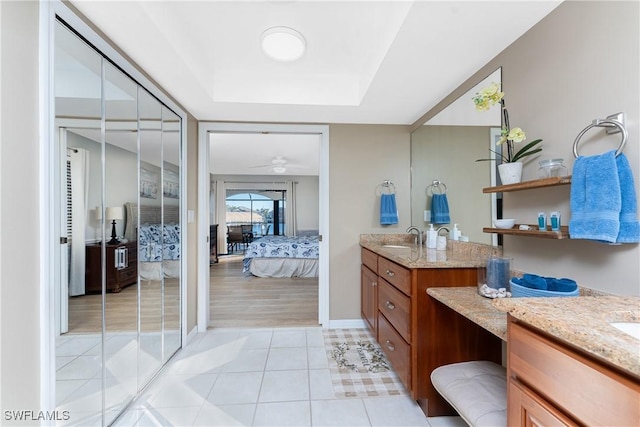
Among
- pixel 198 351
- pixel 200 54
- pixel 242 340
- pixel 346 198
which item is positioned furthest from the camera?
pixel 346 198

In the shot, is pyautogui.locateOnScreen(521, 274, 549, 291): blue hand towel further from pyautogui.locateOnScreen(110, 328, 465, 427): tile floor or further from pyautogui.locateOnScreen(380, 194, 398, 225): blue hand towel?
pyautogui.locateOnScreen(380, 194, 398, 225): blue hand towel

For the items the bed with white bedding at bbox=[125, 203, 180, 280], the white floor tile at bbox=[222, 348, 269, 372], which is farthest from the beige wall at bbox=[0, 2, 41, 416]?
the white floor tile at bbox=[222, 348, 269, 372]

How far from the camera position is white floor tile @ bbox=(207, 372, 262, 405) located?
1771 millimetres

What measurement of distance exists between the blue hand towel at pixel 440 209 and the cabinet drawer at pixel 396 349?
1.00 meters

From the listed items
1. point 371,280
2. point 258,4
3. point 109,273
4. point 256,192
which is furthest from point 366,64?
point 256,192

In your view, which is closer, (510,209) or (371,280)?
(510,209)

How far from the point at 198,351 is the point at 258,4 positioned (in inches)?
106

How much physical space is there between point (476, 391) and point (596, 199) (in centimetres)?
91

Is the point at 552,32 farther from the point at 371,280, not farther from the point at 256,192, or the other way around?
the point at 256,192

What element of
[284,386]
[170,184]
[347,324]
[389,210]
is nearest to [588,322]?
[284,386]

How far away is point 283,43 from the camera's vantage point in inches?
70.2

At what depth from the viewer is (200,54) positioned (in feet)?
6.55

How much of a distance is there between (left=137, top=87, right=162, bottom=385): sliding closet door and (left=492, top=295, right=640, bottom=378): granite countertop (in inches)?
82.5

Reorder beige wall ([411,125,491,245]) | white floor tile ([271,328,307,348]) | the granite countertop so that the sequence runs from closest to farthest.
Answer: the granite countertop, beige wall ([411,125,491,245]), white floor tile ([271,328,307,348])
